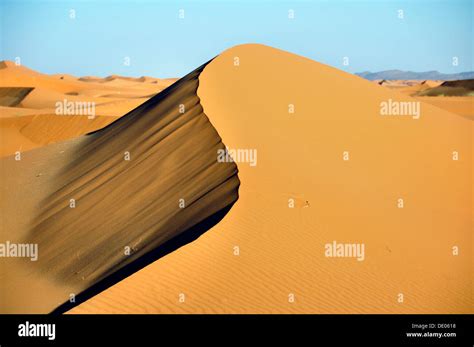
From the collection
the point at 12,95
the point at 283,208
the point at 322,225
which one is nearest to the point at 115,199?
the point at 283,208

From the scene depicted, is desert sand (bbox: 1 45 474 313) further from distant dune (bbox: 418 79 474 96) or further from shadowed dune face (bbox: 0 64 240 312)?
distant dune (bbox: 418 79 474 96)

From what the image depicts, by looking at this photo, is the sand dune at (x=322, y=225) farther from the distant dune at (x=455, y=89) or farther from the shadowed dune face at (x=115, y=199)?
the distant dune at (x=455, y=89)

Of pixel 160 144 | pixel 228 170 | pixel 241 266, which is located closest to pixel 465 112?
pixel 160 144

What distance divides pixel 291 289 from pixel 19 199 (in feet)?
35.0

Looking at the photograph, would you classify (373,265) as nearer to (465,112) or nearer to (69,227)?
(69,227)

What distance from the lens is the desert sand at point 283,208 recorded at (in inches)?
275

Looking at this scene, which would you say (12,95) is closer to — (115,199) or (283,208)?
(115,199)

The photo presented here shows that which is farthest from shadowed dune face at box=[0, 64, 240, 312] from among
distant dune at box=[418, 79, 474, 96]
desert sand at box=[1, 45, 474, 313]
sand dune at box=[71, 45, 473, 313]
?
distant dune at box=[418, 79, 474, 96]

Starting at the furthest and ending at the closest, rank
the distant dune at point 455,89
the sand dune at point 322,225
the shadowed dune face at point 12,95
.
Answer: the distant dune at point 455,89
the shadowed dune face at point 12,95
the sand dune at point 322,225

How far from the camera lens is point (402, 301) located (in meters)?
7.01

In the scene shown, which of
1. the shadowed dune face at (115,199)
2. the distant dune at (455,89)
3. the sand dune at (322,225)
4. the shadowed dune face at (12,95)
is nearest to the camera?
the sand dune at (322,225)

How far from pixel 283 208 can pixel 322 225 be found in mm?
667

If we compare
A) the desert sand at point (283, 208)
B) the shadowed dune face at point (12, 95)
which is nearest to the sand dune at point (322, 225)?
the desert sand at point (283, 208)

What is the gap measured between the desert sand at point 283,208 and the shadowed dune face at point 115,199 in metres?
0.06
